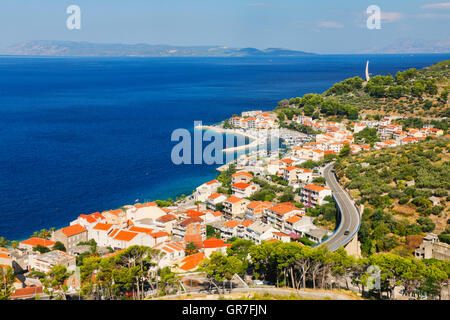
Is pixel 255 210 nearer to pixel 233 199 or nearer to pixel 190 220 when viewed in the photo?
pixel 233 199

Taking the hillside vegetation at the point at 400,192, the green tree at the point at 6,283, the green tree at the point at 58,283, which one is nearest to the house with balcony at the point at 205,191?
the hillside vegetation at the point at 400,192

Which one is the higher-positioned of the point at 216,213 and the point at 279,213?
the point at 279,213

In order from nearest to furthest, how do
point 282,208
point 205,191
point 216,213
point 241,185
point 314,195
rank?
point 282,208 < point 216,213 < point 314,195 < point 241,185 < point 205,191

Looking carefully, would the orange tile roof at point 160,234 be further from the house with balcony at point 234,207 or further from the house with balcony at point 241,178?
the house with balcony at point 241,178

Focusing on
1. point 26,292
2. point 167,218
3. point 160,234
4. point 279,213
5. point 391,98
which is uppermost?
point 391,98

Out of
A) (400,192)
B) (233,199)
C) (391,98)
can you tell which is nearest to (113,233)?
(233,199)

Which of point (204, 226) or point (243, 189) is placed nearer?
point (204, 226)

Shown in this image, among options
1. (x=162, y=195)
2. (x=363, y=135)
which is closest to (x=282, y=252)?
(x=162, y=195)
